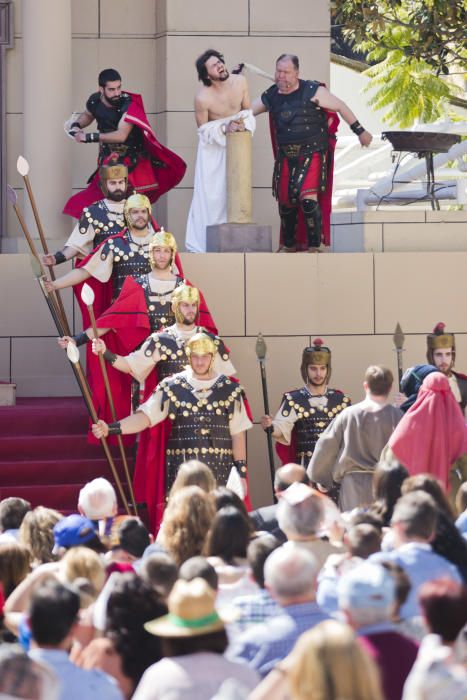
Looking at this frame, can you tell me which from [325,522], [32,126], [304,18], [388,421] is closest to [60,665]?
[325,522]

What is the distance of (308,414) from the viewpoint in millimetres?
11398

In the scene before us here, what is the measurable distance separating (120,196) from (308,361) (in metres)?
1.86

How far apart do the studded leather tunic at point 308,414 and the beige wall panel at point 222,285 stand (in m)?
1.66

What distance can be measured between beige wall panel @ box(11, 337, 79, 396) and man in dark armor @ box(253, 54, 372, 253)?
2117mm

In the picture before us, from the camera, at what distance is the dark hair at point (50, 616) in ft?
17.5

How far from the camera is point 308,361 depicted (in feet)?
38.0

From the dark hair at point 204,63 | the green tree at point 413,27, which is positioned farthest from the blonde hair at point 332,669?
the green tree at point 413,27

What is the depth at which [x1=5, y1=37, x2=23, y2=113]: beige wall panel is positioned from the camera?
51.2ft

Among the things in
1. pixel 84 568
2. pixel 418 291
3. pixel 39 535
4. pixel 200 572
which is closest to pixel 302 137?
pixel 418 291

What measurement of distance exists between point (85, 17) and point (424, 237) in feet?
13.4

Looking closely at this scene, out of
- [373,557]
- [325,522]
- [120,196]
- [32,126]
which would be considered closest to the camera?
[373,557]

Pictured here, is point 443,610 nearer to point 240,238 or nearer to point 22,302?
point 240,238

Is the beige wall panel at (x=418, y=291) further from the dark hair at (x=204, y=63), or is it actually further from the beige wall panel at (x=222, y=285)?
the dark hair at (x=204, y=63)

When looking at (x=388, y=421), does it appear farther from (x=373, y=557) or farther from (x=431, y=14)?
(x=431, y=14)
